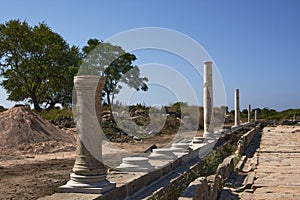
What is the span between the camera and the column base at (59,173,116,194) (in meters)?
5.62

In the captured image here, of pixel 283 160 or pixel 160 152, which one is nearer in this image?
pixel 160 152

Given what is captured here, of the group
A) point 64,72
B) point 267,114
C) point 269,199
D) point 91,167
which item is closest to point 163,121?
point 64,72

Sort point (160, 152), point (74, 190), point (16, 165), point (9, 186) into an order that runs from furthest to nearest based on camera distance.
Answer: point (16, 165)
point (9, 186)
point (160, 152)
point (74, 190)

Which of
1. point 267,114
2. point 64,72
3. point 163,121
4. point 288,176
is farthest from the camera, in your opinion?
point 267,114

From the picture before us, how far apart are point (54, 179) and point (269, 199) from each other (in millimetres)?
6114

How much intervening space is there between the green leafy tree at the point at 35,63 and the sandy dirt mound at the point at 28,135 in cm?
1349

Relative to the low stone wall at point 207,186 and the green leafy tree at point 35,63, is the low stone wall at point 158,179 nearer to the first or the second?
the low stone wall at point 207,186

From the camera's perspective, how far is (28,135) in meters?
19.7

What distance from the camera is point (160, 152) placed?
9516mm

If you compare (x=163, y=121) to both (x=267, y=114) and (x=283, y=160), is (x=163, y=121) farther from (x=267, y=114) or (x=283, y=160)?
(x=267, y=114)

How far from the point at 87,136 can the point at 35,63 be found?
3106 cm

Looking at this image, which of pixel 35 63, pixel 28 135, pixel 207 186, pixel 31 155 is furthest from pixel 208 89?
pixel 35 63

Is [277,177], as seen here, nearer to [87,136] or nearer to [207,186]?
[207,186]

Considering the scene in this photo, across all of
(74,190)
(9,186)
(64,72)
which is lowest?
(9,186)
